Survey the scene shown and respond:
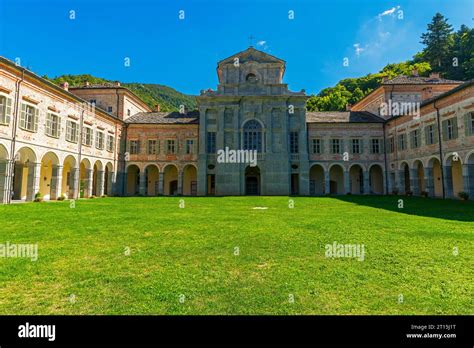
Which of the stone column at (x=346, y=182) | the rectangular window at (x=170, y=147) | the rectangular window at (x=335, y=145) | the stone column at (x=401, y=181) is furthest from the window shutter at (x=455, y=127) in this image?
the rectangular window at (x=170, y=147)

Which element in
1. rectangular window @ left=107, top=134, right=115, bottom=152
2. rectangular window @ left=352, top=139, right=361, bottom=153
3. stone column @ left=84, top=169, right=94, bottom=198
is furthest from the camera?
rectangular window @ left=352, top=139, right=361, bottom=153

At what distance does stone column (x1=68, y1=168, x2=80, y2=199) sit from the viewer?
2448 cm

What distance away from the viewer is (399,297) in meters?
3.84

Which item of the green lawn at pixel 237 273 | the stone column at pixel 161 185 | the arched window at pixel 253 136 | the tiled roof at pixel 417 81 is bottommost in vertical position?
the green lawn at pixel 237 273

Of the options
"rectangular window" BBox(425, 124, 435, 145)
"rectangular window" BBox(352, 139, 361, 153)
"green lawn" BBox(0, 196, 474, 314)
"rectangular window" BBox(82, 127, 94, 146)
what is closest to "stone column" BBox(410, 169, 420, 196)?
"rectangular window" BBox(425, 124, 435, 145)

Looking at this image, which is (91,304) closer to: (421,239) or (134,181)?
(421,239)

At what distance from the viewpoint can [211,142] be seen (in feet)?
108

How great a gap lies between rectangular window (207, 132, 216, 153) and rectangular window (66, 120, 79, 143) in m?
14.3

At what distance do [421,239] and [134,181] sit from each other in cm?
3527

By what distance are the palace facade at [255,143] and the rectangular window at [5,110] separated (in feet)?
23.3

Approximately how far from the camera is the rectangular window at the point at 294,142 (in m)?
32.5

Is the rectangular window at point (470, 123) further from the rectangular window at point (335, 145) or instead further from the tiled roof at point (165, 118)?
the tiled roof at point (165, 118)

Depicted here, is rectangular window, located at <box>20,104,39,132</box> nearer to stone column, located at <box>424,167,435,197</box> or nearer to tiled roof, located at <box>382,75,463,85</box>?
stone column, located at <box>424,167,435,197</box>
